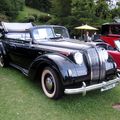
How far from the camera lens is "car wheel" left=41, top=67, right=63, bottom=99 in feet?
17.2

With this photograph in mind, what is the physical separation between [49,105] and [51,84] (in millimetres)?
488

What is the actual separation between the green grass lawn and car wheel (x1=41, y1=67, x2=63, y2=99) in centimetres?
16

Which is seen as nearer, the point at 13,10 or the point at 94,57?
the point at 94,57

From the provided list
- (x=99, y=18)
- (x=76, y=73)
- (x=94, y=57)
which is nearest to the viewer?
(x=76, y=73)

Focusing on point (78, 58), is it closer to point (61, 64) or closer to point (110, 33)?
point (61, 64)

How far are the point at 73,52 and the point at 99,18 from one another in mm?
24126

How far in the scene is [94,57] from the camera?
5.44 meters

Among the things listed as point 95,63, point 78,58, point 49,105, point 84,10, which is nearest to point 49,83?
point 49,105

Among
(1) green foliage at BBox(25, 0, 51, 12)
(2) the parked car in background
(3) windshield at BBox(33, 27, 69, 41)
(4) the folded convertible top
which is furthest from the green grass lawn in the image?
(1) green foliage at BBox(25, 0, 51, 12)

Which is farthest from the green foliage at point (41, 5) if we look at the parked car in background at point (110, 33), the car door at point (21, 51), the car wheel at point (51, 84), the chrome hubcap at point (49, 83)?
the chrome hubcap at point (49, 83)

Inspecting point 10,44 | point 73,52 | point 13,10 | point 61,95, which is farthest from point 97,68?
point 13,10

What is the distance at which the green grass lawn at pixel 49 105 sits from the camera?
4.81 metres

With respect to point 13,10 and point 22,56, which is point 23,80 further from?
point 13,10

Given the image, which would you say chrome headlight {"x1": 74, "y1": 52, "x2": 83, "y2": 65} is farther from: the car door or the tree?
the tree
